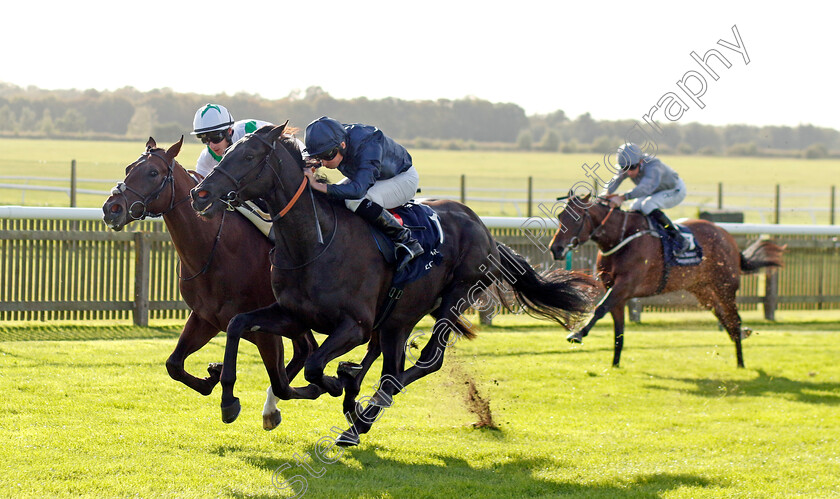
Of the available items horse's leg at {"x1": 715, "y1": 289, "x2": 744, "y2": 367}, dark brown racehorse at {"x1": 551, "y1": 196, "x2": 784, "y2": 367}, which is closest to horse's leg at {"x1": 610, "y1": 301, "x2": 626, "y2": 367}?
dark brown racehorse at {"x1": 551, "y1": 196, "x2": 784, "y2": 367}

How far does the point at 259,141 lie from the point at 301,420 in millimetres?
2425

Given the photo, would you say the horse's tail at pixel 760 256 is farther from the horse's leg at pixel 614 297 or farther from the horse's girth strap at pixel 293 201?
the horse's girth strap at pixel 293 201

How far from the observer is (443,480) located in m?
4.85

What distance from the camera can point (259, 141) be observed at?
4543 mm

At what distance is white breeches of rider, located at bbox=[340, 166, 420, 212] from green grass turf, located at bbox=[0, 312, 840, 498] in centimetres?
153

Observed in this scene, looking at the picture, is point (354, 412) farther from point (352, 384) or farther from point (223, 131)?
point (223, 131)

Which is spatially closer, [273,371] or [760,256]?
[273,371]

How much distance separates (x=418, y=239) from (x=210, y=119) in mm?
1464

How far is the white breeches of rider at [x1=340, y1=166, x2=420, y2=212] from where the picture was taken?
5.32m

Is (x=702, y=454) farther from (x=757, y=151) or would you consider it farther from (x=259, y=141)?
(x=757, y=151)

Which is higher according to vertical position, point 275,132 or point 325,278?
point 275,132

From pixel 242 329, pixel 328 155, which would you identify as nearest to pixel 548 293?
pixel 328 155

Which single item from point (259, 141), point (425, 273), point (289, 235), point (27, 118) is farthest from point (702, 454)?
point (27, 118)

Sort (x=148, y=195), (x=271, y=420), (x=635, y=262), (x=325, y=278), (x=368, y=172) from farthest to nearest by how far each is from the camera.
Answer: (x=635, y=262) < (x=271, y=420) < (x=148, y=195) < (x=368, y=172) < (x=325, y=278)
